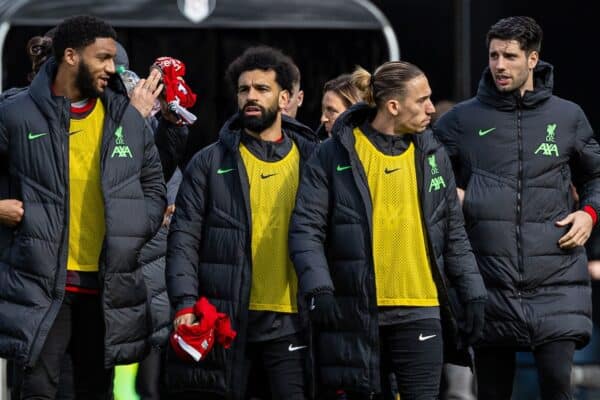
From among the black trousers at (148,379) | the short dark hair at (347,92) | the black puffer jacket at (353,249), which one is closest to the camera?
the black puffer jacket at (353,249)

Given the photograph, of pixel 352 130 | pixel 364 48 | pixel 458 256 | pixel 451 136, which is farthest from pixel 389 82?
pixel 364 48

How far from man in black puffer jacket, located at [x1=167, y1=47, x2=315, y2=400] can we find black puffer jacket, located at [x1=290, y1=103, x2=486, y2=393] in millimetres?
142

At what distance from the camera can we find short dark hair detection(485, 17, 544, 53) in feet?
29.1

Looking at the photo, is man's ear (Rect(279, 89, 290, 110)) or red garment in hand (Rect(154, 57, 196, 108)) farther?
red garment in hand (Rect(154, 57, 196, 108))

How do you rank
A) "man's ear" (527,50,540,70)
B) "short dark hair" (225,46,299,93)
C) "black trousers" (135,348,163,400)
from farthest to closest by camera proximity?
"black trousers" (135,348,163,400) < "man's ear" (527,50,540,70) < "short dark hair" (225,46,299,93)

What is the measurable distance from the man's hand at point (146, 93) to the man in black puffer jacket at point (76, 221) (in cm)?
53

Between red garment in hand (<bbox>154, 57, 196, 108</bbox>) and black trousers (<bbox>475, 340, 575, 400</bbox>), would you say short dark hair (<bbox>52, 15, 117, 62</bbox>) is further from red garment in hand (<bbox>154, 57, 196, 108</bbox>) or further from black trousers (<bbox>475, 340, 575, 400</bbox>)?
black trousers (<bbox>475, 340, 575, 400</bbox>)

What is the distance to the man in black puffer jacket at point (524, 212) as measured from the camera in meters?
8.76

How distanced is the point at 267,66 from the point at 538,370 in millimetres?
1868

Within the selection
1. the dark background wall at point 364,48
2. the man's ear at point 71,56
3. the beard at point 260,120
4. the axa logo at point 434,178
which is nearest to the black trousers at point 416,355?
the axa logo at point 434,178

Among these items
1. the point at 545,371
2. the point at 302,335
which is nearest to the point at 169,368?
the point at 302,335

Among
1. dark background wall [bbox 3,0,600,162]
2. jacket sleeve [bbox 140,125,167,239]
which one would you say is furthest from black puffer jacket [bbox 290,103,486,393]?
dark background wall [bbox 3,0,600,162]

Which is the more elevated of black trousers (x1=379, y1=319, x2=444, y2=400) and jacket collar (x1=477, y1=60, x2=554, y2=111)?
jacket collar (x1=477, y1=60, x2=554, y2=111)

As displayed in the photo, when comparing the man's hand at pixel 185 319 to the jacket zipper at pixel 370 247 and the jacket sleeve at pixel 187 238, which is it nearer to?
the jacket sleeve at pixel 187 238
